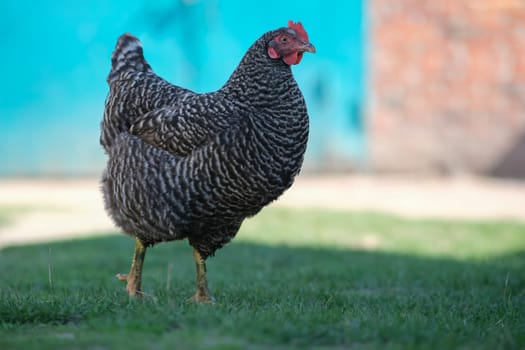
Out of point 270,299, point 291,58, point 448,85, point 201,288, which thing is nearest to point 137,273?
point 201,288

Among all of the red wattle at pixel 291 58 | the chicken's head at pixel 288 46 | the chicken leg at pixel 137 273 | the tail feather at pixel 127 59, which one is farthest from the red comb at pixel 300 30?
the chicken leg at pixel 137 273

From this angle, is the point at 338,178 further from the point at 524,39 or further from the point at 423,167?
the point at 524,39

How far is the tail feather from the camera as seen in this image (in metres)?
6.27

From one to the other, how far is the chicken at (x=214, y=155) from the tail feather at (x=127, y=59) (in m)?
0.78

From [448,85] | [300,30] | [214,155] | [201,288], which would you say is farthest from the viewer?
[448,85]

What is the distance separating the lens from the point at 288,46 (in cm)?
529

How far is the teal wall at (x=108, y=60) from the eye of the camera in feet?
48.8

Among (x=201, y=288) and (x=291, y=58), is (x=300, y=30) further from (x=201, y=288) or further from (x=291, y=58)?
(x=201, y=288)

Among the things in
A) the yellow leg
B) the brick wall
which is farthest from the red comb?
the brick wall

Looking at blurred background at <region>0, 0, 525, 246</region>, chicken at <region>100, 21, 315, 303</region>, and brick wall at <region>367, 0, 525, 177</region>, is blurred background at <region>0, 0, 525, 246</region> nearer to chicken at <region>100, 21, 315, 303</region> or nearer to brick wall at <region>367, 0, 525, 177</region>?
brick wall at <region>367, 0, 525, 177</region>

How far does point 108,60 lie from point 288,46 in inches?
399

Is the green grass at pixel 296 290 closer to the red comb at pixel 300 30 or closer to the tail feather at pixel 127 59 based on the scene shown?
the tail feather at pixel 127 59

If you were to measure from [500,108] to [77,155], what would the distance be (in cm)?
806

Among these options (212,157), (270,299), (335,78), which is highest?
(335,78)
